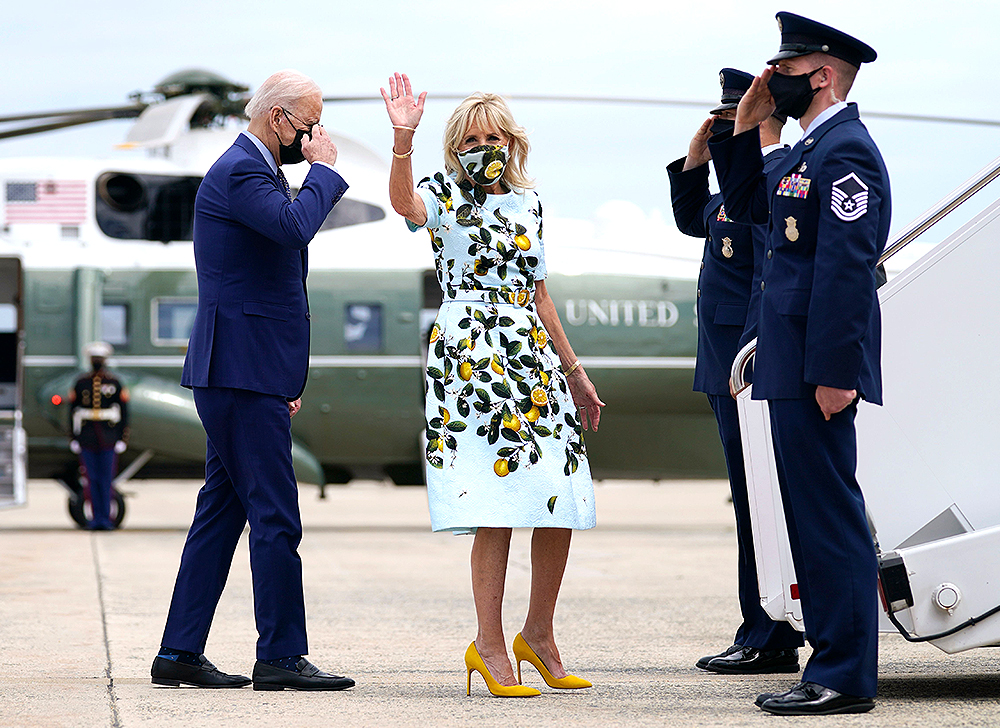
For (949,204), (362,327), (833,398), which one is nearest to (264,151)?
(833,398)

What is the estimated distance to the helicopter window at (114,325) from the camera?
11.0m

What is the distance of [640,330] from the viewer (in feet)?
36.5

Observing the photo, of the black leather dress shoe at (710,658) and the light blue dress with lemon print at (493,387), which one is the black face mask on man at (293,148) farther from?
the black leather dress shoe at (710,658)

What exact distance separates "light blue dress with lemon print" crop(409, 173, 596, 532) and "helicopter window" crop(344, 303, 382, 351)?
7525 millimetres

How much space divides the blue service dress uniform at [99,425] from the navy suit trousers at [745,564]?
24.2 feet

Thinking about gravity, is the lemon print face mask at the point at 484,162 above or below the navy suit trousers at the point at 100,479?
A: above

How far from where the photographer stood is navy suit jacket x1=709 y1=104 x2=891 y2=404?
301cm

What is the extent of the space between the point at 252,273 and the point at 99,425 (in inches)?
291

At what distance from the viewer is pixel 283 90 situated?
3637 mm

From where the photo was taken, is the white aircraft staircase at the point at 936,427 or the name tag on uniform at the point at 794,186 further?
the white aircraft staircase at the point at 936,427

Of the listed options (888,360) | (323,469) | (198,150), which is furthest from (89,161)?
(888,360)

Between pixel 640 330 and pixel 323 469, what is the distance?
3097 mm

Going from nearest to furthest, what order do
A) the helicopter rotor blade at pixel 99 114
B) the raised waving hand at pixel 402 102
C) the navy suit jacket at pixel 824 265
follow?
the navy suit jacket at pixel 824 265 → the raised waving hand at pixel 402 102 → the helicopter rotor blade at pixel 99 114

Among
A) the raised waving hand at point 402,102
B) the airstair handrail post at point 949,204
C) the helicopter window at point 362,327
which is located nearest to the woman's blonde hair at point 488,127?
the raised waving hand at point 402,102
